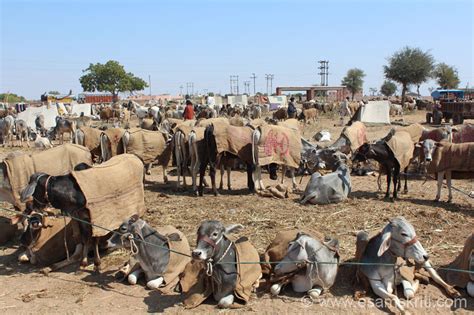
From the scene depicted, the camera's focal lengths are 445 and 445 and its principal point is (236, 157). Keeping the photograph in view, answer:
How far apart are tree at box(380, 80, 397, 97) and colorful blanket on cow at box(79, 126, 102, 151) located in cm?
8362

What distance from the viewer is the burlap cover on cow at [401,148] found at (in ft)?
35.7

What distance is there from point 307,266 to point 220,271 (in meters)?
1.14

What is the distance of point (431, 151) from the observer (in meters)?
10.6

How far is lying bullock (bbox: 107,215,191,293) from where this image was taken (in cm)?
622

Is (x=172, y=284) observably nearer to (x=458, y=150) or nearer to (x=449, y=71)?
(x=458, y=150)

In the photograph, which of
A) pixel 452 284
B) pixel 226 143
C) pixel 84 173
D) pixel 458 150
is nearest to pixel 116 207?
pixel 84 173

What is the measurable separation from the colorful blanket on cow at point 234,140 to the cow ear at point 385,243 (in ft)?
20.7

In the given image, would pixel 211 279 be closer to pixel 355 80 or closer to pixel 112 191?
pixel 112 191

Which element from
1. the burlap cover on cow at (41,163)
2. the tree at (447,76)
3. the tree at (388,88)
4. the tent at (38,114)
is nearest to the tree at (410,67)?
the tree at (447,76)

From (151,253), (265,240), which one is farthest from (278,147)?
(151,253)

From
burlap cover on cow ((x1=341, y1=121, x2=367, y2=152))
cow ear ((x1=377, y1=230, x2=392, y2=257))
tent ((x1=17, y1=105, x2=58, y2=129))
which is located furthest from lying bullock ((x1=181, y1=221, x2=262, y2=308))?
tent ((x1=17, y1=105, x2=58, y2=129))

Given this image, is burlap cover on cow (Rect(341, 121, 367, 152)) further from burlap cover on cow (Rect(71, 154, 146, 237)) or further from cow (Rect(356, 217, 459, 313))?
cow (Rect(356, 217, 459, 313))

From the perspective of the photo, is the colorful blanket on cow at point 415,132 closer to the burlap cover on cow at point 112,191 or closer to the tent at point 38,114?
the burlap cover on cow at point 112,191

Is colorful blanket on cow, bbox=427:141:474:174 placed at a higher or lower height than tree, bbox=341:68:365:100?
lower
